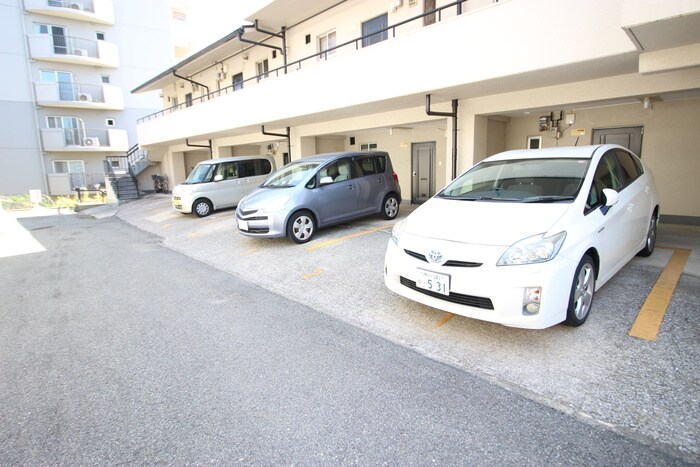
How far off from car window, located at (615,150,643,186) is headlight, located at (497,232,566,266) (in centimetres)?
203

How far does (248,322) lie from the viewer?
4293 mm

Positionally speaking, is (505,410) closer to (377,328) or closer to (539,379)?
(539,379)

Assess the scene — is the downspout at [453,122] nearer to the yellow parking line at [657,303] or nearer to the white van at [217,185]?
the yellow parking line at [657,303]

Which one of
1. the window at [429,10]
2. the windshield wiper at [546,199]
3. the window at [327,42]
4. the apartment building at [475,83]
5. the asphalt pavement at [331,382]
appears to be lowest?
the asphalt pavement at [331,382]

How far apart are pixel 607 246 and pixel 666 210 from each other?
6.28m

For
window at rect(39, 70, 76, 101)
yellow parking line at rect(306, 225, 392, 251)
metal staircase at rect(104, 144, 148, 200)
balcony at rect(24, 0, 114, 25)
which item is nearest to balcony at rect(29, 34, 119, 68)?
window at rect(39, 70, 76, 101)

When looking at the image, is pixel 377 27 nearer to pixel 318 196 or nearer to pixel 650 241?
pixel 318 196

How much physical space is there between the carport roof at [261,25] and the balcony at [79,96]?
905cm

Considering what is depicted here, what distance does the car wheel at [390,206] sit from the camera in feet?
29.8

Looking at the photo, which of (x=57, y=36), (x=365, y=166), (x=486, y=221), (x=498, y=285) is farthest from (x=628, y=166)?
(x=57, y=36)

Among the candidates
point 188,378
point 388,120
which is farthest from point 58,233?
point 188,378

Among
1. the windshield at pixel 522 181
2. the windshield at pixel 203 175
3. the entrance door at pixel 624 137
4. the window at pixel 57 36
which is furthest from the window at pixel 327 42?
the window at pixel 57 36

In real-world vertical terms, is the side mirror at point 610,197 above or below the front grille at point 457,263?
above

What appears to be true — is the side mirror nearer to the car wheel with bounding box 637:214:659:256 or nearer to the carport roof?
the car wheel with bounding box 637:214:659:256
